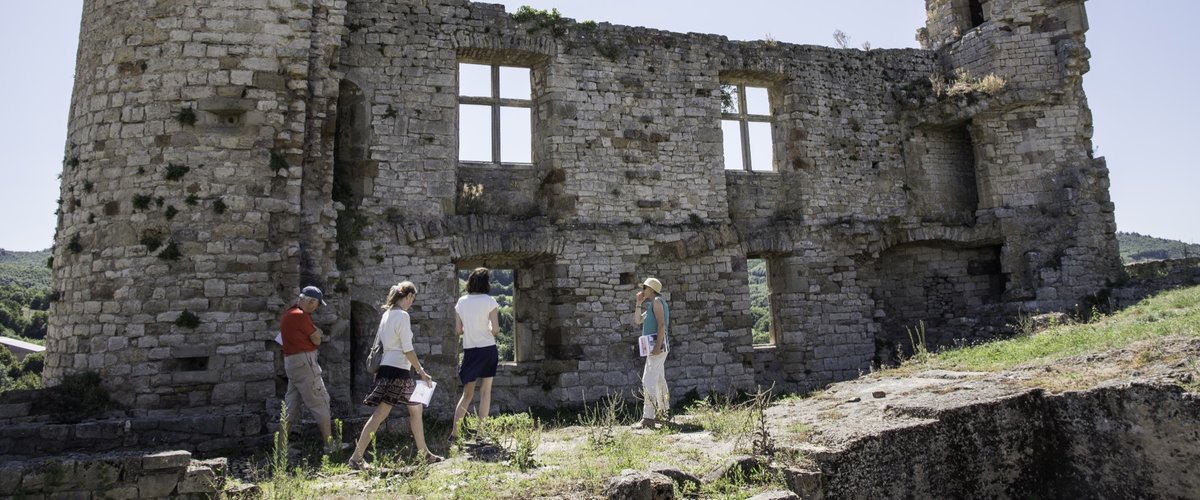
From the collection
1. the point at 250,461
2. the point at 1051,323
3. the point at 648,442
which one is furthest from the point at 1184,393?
the point at 250,461

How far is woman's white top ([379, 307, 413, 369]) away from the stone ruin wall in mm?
3017

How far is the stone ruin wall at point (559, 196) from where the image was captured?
854 cm

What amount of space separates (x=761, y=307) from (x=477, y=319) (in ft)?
103

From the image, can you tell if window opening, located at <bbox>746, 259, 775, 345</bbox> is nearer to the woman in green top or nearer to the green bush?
the woman in green top

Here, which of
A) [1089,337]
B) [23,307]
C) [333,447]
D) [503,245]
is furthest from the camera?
[23,307]

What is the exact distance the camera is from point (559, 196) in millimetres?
11305

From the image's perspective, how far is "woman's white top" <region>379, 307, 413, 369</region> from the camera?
614 cm

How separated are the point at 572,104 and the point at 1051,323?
26.7 feet

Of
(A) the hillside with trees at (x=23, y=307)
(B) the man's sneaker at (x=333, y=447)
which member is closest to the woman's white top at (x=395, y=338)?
(B) the man's sneaker at (x=333, y=447)

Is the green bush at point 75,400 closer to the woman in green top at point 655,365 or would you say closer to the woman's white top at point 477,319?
the woman's white top at point 477,319

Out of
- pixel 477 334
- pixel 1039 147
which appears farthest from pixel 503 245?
pixel 1039 147

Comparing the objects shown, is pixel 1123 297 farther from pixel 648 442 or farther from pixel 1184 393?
pixel 648 442

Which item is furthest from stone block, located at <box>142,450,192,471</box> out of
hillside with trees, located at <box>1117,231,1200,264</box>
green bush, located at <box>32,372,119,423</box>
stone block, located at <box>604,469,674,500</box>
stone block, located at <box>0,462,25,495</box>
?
hillside with trees, located at <box>1117,231,1200,264</box>

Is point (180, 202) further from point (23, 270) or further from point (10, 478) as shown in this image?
point (23, 270)
